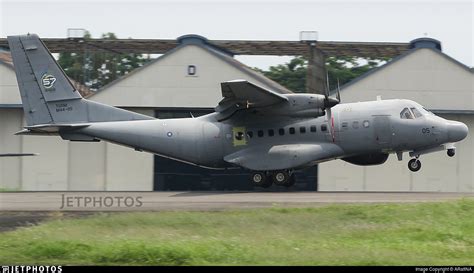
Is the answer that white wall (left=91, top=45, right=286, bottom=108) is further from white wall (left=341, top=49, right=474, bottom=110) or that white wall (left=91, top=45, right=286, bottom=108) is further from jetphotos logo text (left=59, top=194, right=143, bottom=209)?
jetphotos logo text (left=59, top=194, right=143, bottom=209)

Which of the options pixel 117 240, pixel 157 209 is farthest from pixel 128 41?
pixel 117 240

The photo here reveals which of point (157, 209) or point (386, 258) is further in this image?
point (157, 209)

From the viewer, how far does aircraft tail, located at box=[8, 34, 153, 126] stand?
30.9 metres

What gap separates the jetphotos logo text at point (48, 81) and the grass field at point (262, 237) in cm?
1164

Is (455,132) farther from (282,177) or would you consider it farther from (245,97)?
(245,97)

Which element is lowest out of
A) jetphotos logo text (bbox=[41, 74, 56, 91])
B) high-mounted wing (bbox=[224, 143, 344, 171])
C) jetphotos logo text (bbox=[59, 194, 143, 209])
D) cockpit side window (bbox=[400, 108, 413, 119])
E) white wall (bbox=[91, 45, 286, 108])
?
jetphotos logo text (bbox=[59, 194, 143, 209])

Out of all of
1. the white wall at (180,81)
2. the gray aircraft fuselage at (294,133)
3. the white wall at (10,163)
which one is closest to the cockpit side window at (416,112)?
the gray aircraft fuselage at (294,133)

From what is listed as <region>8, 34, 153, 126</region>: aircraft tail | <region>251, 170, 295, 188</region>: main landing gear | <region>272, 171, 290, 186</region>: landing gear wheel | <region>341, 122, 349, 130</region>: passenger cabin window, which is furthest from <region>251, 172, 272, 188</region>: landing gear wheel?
<region>8, 34, 153, 126</region>: aircraft tail

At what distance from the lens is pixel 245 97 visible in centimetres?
2833

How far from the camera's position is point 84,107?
1219 inches

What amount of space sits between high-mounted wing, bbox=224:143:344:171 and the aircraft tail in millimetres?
4973

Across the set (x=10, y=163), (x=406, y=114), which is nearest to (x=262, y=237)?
(x=406, y=114)

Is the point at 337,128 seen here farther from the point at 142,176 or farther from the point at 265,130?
the point at 142,176

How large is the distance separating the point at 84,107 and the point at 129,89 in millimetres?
9880
